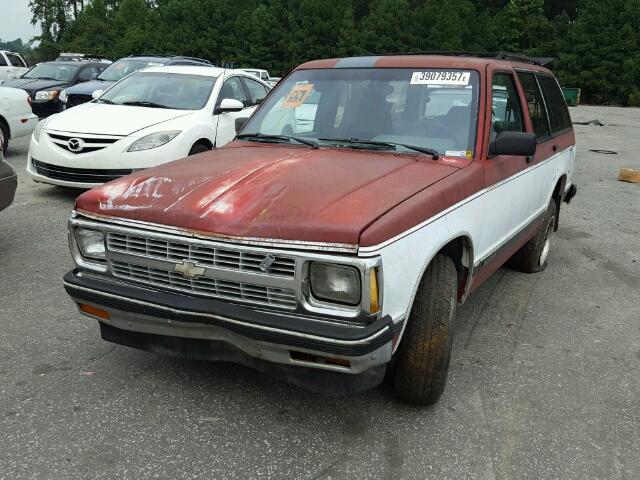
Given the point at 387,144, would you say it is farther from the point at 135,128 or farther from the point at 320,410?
the point at 135,128

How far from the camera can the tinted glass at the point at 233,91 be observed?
817 cm

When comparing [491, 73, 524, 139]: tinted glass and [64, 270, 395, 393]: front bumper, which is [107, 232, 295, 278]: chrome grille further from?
[491, 73, 524, 139]: tinted glass

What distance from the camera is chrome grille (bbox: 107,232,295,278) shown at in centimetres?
260

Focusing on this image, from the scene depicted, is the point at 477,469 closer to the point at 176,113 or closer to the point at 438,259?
the point at 438,259

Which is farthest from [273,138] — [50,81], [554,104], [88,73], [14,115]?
[88,73]

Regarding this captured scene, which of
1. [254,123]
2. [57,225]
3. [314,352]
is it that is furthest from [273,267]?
[57,225]

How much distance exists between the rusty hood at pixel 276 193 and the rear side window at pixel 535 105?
1624 millimetres

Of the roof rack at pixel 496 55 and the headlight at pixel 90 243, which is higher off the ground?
the roof rack at pixel 496 55

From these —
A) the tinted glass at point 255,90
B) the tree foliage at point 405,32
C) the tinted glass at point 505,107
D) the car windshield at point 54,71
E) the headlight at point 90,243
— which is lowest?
the tree foliage at point 405,32

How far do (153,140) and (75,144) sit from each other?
885mm

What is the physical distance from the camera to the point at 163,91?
8.01m

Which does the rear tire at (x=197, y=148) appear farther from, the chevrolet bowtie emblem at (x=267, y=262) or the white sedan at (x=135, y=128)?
the chevrolet bowtie emblem at (x=267, y=262)

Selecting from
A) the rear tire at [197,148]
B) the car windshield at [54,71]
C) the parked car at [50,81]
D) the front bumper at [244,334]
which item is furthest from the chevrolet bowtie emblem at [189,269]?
the car windshield at [54,71]

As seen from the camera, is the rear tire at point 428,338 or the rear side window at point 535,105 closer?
the rear tire at point 428,338
